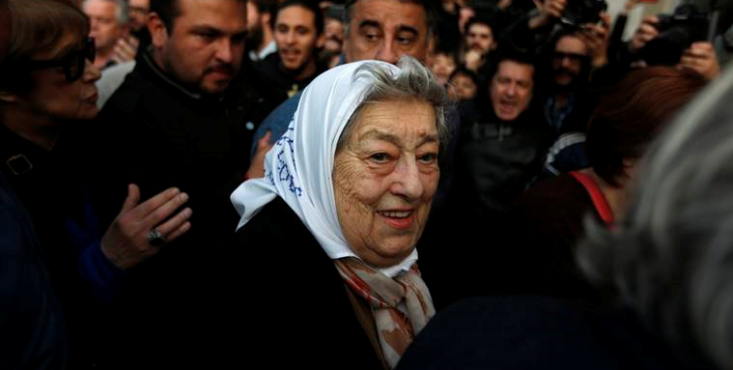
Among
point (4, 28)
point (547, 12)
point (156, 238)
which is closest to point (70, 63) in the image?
point (4, 28)

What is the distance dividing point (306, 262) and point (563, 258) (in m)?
0.90

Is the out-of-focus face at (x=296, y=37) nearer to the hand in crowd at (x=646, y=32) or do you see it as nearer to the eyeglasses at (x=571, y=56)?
the eyeglasses at (x=571, y=56)

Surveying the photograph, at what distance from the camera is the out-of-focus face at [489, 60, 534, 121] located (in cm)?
411

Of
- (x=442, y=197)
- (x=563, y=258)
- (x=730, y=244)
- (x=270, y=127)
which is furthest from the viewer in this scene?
(x=442, y=197)

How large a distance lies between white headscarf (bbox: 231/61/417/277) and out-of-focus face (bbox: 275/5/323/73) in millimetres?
2963

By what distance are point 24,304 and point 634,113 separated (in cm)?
183

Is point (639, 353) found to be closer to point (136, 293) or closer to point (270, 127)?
point (136, 293)

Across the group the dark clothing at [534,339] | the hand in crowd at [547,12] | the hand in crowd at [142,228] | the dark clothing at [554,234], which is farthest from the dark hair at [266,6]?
the dark clothing at [534,339]

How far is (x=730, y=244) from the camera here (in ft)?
1.97

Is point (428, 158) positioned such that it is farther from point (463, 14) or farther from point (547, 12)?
point (463, 14)

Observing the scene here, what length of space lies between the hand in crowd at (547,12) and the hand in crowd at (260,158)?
2.26 metres

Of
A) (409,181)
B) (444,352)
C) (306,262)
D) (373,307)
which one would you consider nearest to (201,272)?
(306,262)

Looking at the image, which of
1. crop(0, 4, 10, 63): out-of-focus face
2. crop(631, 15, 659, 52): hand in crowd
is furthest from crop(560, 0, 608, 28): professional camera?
crop(0, 4, 10, 63): out-of-focus face

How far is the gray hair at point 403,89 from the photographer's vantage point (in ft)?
5.74
